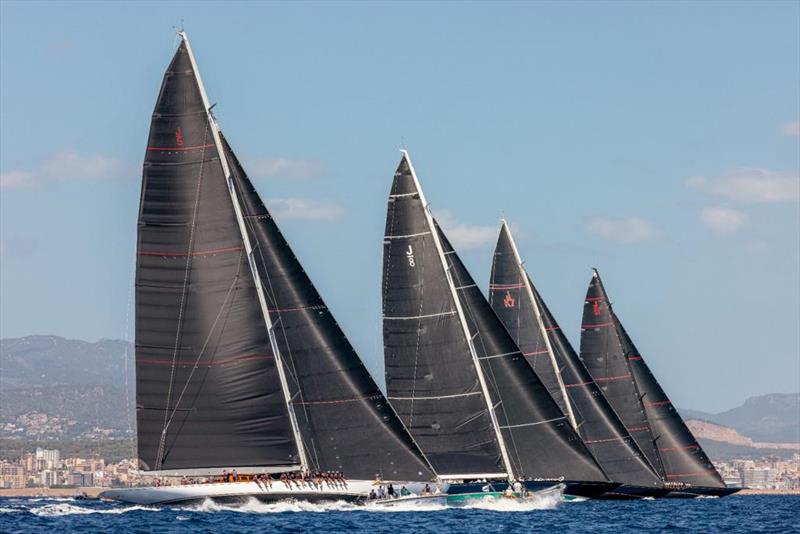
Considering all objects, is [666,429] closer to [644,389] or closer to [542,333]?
[644,389]

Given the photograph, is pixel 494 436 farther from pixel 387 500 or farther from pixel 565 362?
pixel 565 362

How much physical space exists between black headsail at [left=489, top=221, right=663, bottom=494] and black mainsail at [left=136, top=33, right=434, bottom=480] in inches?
701

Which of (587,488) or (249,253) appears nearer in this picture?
(249,253)

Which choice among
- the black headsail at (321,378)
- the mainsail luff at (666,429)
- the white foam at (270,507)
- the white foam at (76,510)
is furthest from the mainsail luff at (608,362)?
the white foam at (76,510)

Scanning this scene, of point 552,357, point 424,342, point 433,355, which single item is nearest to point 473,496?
point 433,355

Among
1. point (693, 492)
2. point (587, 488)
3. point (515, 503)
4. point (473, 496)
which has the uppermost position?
point (693, 492)

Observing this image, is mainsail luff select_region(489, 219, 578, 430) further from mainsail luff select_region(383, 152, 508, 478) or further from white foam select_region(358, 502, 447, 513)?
white foam select_region(358, 502, 447, 513)

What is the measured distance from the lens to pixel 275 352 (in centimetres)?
6059

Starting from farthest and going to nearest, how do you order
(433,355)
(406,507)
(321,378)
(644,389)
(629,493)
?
(644,389) → (629,493) → (433,355) → (406,507) → (321,378)

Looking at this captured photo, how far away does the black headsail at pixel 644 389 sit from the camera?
85.0 meters

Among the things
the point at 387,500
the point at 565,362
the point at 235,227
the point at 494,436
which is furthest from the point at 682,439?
the point at 235,227

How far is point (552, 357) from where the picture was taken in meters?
78.6

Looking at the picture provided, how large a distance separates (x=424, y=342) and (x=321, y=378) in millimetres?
6222

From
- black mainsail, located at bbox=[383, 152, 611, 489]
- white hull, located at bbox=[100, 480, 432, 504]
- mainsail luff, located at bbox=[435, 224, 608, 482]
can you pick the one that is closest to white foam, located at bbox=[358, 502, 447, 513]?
white hull, located at bbox=[100, 480, 432, 504]
